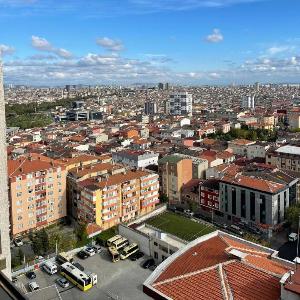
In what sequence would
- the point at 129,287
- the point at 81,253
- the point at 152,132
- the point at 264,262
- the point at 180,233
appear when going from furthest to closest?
the point at 152,132 → the point at 180,233 → the point at 81,253 → the point at 129,287 → the point at 264,262

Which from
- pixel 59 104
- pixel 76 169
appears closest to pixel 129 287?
pixel 76 169

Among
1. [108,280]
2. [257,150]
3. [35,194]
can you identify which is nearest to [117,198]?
[35,194]

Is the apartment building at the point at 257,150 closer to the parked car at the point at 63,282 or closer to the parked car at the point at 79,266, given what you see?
the parked car at the point at 79,266

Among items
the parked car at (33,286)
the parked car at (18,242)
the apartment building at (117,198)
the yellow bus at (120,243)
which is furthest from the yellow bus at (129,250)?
the parked car at (18,242)

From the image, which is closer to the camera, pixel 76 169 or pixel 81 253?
pixel 81 253

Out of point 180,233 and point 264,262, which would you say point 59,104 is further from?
point 264,262

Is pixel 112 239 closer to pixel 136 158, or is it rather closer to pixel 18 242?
pixel 18 242
